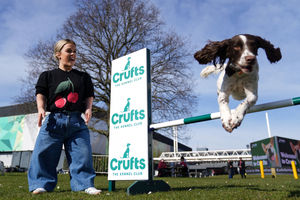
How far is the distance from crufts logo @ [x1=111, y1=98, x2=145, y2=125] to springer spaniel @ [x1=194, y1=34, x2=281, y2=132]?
138cm

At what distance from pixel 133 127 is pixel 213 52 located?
5.85ft

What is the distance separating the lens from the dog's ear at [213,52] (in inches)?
107

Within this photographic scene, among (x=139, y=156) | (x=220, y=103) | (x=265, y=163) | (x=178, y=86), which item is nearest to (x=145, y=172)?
(x=139, y=156)

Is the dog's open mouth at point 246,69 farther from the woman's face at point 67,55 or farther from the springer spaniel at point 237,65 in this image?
the woman's face at point 67,55

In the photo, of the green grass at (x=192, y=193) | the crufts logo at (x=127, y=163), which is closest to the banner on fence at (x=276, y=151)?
the green grass at (x=192, y=193)

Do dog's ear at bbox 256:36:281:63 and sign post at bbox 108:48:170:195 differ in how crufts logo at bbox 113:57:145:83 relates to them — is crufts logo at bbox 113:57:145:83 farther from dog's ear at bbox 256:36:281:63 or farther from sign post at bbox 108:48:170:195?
dog's ear at bbox 256:36:281:63

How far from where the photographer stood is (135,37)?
1648 cm

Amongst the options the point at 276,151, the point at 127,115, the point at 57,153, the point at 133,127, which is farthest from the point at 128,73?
the point at 276,151

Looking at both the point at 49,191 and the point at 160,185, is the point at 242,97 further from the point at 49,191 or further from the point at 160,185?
the point at 49,191


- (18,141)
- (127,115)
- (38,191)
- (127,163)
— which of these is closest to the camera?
(38,191)

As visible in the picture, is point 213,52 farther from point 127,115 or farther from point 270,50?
point 127,115

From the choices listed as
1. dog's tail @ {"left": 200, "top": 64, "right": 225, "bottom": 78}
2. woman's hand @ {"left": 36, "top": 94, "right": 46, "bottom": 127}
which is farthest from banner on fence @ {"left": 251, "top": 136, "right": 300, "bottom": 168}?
woman's hand @ {"left": 36, "top": 94, "right": 46, "bottom": 127}

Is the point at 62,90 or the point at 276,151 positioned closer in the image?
the point at 62,90

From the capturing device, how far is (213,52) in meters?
2.72
